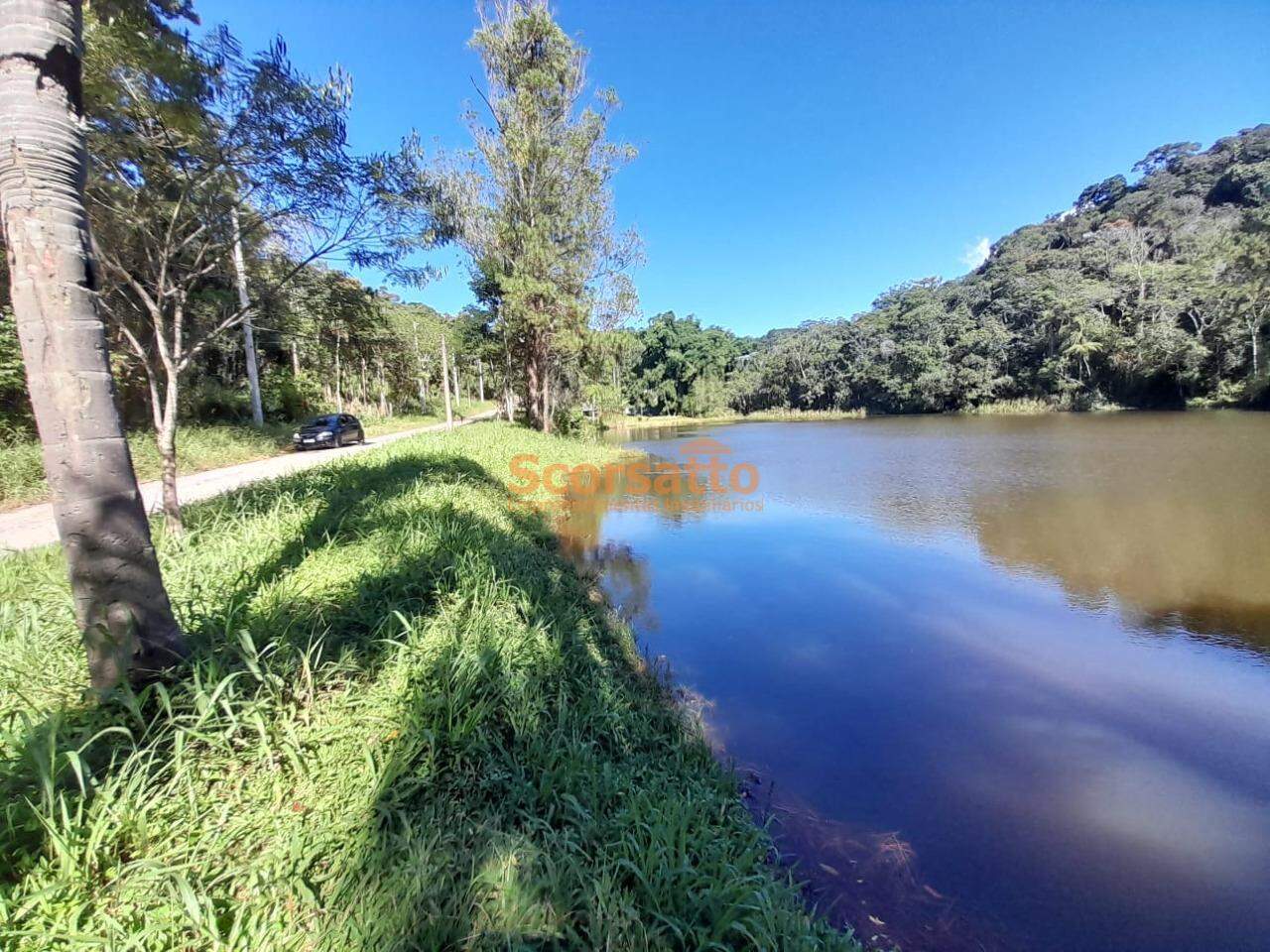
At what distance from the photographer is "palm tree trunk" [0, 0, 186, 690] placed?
1.67 m

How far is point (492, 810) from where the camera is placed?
2107 millimetres

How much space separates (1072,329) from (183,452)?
43983 mm

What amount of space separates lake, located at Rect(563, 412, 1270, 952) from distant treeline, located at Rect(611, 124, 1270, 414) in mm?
12749

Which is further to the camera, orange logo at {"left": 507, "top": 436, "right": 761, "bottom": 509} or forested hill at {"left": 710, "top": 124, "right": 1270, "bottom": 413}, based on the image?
forested hill at {"left": 710, "top": 124, "right": 1270, "bottom": 413}

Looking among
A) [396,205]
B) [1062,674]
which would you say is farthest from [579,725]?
[396,205]

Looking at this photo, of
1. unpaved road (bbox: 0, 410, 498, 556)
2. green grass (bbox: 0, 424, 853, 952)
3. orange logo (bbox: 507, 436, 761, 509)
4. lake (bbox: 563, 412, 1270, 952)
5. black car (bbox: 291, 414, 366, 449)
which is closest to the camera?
green grass (bbox: 0, 424, 853, 952)

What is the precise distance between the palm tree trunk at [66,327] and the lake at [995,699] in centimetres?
357

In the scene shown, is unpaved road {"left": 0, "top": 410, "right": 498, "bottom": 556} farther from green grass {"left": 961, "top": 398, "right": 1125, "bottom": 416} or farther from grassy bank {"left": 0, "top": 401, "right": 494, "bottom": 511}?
green grass {"left": 961, "top": 398, "right": 1125, "bottom": 416}

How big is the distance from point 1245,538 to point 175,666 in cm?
1271

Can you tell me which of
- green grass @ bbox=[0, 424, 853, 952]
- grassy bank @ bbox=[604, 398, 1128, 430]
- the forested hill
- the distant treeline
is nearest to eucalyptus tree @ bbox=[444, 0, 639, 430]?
the distant treeline

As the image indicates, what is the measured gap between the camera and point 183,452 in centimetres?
1056

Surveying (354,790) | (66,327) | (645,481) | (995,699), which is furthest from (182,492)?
(995,699)

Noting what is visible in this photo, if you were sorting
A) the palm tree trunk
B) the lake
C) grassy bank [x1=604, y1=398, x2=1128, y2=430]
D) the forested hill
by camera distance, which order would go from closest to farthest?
1. the palm tree trunk
2. the lake
3. the forested hill
4. grassy bank [x1=604, y1=398, x2=1128, y2=430]

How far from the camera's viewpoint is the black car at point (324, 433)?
14312 mm
